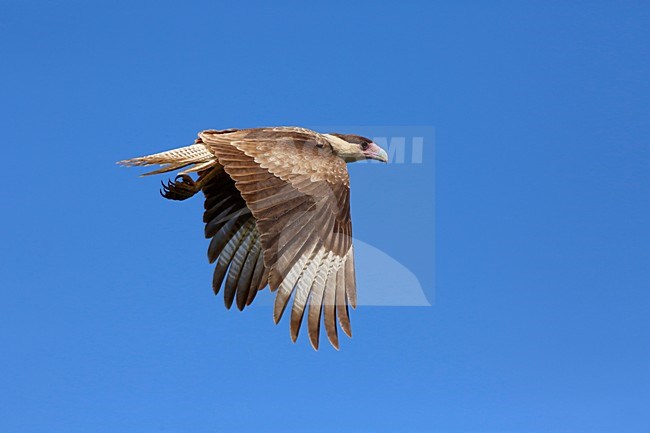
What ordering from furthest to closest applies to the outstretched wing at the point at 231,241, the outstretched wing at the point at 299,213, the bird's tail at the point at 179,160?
1. the outstretched wing at the point at 231,241
2. the bird's tail at the point at 179,160
3. the outstretched wing at the point at 299,213

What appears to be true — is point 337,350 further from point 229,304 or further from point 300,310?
point 229,304

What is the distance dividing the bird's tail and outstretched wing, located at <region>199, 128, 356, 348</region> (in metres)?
0.18

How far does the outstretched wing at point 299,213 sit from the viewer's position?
745 centimetres

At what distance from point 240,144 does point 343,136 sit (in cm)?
102

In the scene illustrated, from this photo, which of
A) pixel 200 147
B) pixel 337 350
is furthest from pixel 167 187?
pixel 337 350

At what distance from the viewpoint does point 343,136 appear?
885 cm

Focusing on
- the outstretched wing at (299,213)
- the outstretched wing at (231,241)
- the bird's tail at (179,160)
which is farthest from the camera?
the outstretched wing at (231,241)

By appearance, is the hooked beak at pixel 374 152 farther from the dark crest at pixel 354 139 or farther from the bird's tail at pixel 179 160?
the bird's tail at pixel 179 160

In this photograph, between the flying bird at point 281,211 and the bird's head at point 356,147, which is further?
the bird's head at point 356,147

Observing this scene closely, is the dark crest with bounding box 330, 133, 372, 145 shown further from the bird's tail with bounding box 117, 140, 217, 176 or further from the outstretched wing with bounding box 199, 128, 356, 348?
the bird's tail with bounding box 117, 140, 217, 176

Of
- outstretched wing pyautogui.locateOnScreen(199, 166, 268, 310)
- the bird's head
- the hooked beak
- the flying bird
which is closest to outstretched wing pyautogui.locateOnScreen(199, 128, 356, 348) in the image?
the flying bird

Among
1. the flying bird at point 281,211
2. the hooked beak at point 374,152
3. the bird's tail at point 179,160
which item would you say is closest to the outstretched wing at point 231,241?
the flying bird at point 281,211

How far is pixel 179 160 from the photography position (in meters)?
8.51

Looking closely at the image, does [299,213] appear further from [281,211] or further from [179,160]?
[179,160]
